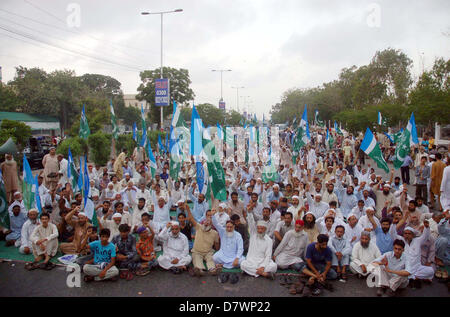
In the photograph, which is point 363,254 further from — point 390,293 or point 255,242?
point 255,242

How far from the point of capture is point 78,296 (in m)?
4.75

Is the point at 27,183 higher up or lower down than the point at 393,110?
lower down

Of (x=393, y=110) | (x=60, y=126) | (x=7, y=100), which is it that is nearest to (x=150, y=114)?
(x=60, y=126)

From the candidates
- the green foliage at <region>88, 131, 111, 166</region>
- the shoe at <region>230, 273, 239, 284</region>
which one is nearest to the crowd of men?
the shoe at <region>230, 273, 239, 284</region>

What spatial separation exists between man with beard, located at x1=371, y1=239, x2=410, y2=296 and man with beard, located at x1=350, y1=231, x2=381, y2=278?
0.24 meters

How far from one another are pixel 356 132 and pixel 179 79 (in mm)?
18103

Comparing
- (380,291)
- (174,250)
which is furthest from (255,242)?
(380,291)

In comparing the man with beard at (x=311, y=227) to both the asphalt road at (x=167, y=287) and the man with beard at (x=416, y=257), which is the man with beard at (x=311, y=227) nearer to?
the asphalt road at (x=167, y=287)

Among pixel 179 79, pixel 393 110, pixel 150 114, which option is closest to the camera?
pixel 393 110

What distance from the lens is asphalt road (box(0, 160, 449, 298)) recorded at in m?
4.80

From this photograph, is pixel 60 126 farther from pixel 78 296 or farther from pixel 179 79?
pixel 78 296

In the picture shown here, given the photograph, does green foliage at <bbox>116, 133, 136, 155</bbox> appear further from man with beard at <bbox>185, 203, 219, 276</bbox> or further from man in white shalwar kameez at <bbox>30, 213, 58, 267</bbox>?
man with beard at <bbox>185, 203, 219, 276</bbox>

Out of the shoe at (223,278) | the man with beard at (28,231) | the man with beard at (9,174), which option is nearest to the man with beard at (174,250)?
the shoe at (223,278)

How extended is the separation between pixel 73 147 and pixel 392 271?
44.7ft
